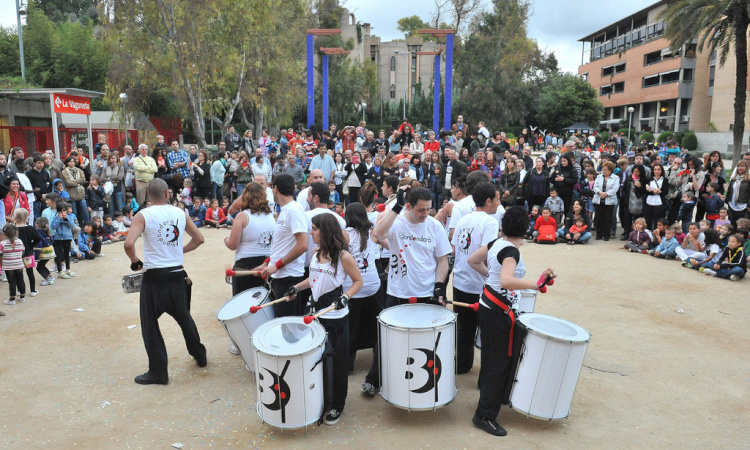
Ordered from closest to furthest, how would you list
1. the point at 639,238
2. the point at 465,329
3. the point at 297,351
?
the point at 297,351, the point at 465,329, the point at 639,238

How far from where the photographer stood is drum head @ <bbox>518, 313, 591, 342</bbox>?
376 centimetres

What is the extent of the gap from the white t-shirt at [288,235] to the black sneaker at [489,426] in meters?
1.98

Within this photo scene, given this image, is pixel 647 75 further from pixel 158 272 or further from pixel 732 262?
pixel 158 272

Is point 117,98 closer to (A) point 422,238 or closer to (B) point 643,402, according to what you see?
(A) point 422,238

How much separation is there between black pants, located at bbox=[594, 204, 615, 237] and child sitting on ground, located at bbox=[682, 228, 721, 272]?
7.96 ft

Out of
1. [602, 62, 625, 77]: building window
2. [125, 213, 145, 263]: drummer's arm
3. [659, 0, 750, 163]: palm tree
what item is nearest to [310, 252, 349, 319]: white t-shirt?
[125, 213, 145, 263]: drummer's arm

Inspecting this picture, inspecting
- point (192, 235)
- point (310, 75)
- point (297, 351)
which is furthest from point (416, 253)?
point (310, 75)

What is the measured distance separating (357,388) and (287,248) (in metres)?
1.40

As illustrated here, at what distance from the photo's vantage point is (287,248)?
4.86 metres

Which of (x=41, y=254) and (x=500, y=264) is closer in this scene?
(x=500, y=264)

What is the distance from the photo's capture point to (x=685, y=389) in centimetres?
475

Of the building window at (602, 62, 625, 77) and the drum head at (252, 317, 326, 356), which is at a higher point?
the building window at (602, 62, 625, 77)

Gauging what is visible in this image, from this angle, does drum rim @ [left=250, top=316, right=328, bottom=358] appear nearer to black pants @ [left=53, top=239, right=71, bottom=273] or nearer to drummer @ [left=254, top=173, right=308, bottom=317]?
drummer @ [left=254, top=173, right=308, bottom=317]

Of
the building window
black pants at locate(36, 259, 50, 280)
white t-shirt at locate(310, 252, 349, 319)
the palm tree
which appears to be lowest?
black pants at locate(36, 259, 50, 280)
